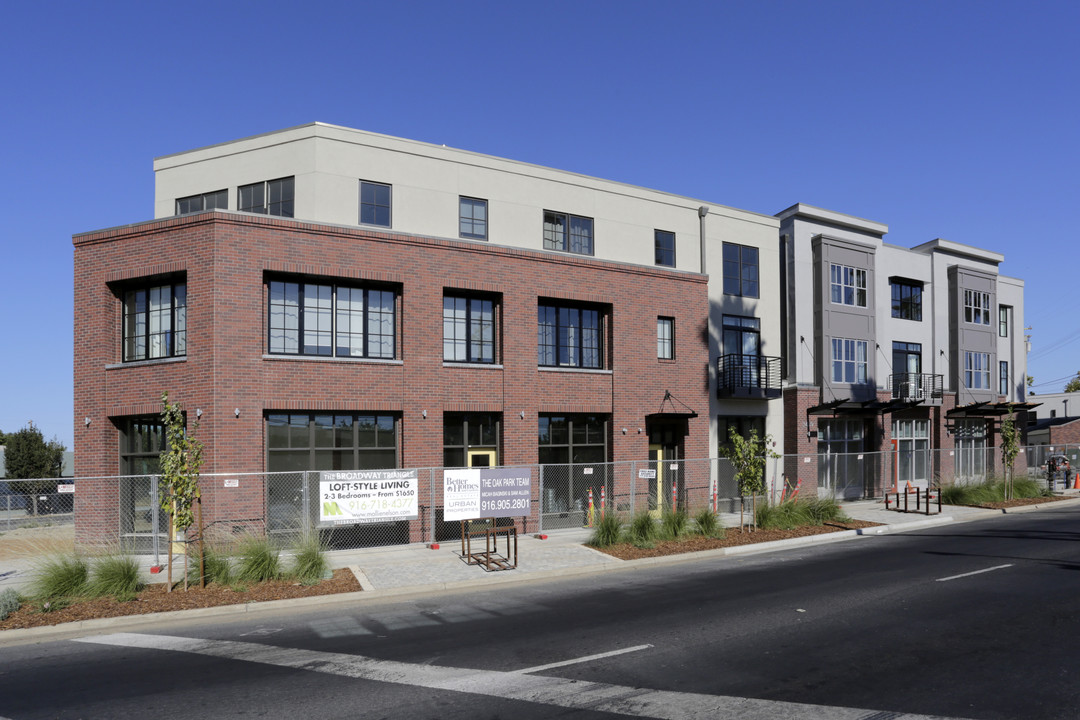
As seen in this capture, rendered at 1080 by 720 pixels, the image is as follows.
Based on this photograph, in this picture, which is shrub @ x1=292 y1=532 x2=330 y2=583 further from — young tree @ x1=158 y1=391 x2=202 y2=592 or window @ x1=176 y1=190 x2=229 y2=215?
window @ x1=176 y1=190 x2=229 y2=215

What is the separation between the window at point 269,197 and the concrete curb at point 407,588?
10.3 metres

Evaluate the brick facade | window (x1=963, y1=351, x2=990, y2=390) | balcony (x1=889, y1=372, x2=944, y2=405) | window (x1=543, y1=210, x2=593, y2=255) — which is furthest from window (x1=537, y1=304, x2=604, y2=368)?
window (x1=963, y1=351, x2=990, y2=390)

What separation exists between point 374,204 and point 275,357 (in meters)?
5.39

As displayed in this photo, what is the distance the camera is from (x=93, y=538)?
18453 mm

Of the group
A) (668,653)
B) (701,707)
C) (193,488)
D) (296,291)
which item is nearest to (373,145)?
(296,291)

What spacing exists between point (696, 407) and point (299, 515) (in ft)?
43.4

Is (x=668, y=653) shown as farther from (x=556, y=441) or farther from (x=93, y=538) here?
(x=93, y=538)

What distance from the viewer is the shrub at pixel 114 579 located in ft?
41.8

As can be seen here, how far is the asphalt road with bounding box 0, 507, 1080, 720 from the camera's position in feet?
24.5

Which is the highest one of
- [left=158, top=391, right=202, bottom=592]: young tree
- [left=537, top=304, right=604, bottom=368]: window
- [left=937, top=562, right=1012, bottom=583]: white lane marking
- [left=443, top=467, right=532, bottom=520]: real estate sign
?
[left=537, top=304, right=604, bottom=368]: window

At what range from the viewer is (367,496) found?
17.2 meters

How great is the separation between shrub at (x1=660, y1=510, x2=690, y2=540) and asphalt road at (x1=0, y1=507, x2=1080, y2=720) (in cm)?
449

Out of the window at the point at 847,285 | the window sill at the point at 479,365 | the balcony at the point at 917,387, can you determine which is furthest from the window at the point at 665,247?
the balcony at the point at 917,387

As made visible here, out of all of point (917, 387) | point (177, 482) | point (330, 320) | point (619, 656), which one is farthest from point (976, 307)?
point (177, 482)
